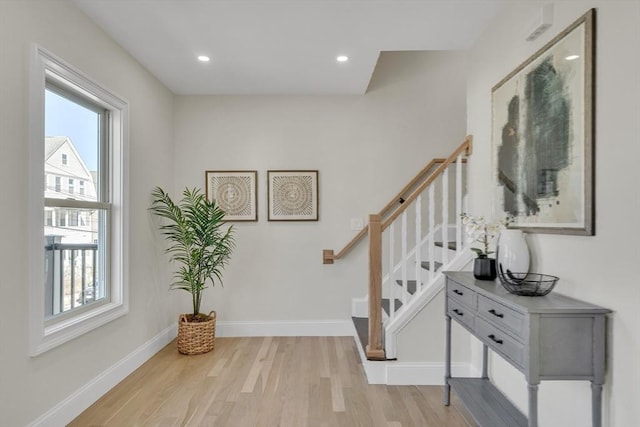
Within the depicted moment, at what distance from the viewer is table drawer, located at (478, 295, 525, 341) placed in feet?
5.07

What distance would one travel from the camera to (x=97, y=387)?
8.32ft

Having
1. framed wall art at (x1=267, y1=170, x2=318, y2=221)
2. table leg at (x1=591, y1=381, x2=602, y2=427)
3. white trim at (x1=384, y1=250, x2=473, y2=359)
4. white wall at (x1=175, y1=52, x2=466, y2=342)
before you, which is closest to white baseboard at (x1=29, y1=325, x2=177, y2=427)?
white wall at (x1=175, y1=52, x2=466, y2=342)

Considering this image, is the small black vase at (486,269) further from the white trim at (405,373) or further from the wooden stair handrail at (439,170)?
the white trim at (405,373)

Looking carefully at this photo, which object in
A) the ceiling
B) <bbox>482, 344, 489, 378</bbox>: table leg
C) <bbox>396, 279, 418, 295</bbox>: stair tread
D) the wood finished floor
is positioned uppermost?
the ceiling

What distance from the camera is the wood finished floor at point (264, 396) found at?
2279mm

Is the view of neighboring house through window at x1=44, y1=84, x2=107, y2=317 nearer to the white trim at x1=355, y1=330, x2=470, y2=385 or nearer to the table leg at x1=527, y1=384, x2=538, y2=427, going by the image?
the white trim at x1=355, y1=330, x2=470, y2=385

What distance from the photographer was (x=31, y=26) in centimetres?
199

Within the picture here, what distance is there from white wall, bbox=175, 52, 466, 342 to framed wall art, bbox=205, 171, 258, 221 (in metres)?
0.08

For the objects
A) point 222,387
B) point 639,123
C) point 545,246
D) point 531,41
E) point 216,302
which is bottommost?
point 222,387

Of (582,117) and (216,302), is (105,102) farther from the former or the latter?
(582,117)

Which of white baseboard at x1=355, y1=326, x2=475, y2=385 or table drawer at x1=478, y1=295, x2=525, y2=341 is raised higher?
table drawer at x1=478, y1=295, x2=525, y2=341

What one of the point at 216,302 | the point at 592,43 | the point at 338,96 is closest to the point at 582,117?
the point at 592,43

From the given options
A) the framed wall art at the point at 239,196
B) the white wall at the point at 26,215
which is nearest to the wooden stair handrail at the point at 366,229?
the framed wall art at the point at 239,196

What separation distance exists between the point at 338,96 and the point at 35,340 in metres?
3.27
